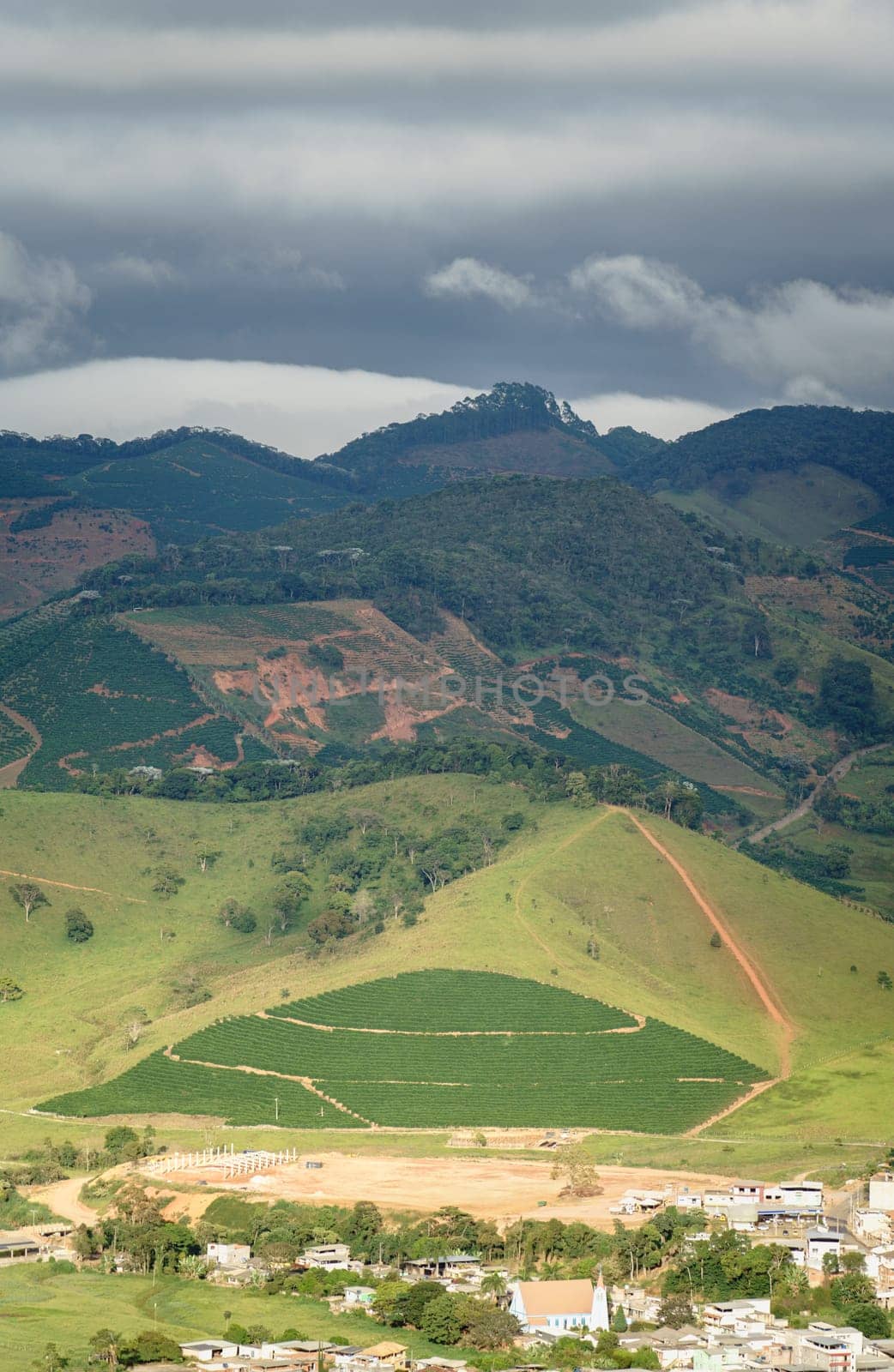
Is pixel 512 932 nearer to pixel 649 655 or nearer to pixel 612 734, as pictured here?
pixel 612 734

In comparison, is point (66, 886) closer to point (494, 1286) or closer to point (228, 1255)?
point (228, 1255)

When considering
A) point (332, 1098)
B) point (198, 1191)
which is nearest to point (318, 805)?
point (332, 1098)

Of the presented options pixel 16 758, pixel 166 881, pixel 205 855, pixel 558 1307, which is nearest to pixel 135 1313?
pixel 558 1307

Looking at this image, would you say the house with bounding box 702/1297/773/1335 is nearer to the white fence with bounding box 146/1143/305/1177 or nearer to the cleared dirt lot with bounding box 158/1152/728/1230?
the cleared dirt lot with bounding box 158/1152/728/1230

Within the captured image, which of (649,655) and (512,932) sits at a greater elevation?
(649,655)

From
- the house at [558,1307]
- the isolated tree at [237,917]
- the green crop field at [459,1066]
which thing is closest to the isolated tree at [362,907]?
the isolated tree at [237,917]

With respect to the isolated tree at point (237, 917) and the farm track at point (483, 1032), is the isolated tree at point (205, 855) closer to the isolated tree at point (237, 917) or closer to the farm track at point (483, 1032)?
the isolated tree at point (237, 917)

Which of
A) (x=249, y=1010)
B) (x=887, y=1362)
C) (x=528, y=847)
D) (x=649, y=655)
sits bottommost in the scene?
(x=887, y=1362)

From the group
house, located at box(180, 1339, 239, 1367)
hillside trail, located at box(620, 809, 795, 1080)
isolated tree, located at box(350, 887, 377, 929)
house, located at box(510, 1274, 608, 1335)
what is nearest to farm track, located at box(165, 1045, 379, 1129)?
hillside trail, located at box(620, 809, 795, 1080)
